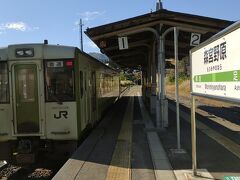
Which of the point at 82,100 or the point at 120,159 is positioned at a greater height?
the point at 82,100

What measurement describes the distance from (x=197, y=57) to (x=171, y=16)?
7.01m

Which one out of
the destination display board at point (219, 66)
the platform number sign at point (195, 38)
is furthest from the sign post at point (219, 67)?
the platform number sign at point (195, 38)

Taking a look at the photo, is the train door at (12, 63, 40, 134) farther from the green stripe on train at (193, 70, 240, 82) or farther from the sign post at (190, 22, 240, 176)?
the green stripe on train at (193, 70, 240, 82)

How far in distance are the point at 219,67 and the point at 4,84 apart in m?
6.58

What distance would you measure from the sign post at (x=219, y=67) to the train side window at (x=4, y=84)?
5.22m

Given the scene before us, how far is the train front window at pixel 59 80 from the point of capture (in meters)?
10.6

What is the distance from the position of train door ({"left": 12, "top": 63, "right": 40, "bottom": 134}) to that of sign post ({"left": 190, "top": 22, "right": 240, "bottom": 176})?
4672mm

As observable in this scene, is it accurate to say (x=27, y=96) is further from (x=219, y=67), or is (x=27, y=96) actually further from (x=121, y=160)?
(x=219, y=67)

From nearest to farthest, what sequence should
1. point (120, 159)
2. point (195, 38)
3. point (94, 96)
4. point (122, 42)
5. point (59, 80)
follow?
1. point (120, 159)
2. point (59, 80)
3. point (195, 38)
4. point (122, 42)
5. point (94, 96)

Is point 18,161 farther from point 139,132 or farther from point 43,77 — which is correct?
point 139,132

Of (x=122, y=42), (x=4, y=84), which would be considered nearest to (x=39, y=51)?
(x=4, y=84)

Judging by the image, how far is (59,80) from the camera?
34.9 feet

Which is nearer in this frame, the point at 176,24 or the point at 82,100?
the point at 82,100

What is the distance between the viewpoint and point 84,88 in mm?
12141
